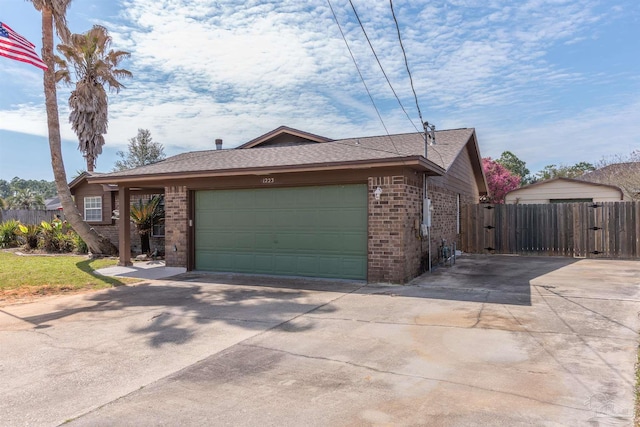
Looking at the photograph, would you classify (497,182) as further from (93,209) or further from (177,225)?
(93,209)

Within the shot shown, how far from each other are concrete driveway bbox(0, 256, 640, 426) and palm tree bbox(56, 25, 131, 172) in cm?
1590

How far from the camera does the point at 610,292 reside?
7859 millimetres

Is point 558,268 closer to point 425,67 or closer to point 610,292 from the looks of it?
point 610,292

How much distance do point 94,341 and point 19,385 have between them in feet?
4.36

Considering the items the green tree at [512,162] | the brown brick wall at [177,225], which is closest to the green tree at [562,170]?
the green tree at [512,162]

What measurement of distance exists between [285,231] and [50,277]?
19.0 feet

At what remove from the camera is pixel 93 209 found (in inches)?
676

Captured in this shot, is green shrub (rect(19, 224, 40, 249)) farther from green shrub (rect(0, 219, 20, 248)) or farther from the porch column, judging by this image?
the porch column

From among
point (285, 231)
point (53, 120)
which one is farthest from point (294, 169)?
point (53, 120)

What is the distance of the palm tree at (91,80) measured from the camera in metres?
19.3

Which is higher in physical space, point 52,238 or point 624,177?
point 624,177

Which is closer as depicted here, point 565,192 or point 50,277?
point 50,277

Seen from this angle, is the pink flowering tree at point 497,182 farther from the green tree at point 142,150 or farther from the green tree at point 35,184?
the green tree at point 35,184

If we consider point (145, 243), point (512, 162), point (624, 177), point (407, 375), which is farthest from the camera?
point (512, 162)
